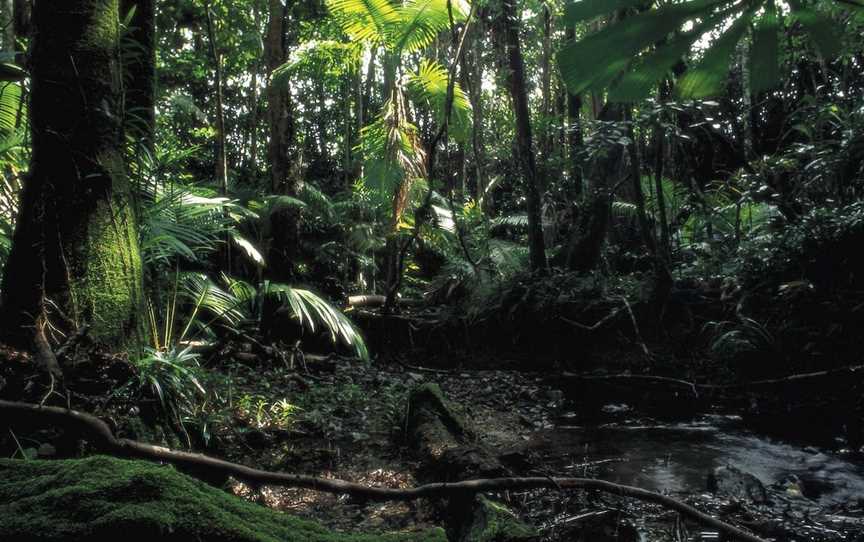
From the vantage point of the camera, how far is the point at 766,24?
875 millimetres

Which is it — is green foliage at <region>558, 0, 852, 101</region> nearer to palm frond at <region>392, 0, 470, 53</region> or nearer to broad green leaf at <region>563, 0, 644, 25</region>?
broad green leaf at <region>563, 0, 644, 25</region>

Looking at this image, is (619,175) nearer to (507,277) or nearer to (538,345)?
(507,277)

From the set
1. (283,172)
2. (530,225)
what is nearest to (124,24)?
(283,172)

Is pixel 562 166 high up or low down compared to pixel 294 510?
up

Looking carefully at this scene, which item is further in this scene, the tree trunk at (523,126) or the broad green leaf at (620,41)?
the tree trunk at (523,126)

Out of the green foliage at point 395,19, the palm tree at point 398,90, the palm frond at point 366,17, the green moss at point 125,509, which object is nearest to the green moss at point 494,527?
the green moss at point 125,509

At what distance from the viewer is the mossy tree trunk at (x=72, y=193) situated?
11.0ft

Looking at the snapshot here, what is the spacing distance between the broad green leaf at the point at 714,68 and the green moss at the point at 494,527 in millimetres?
2158

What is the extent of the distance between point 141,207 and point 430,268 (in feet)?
34.5

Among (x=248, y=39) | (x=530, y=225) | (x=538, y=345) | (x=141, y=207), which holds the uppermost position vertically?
(x=248, y=39)

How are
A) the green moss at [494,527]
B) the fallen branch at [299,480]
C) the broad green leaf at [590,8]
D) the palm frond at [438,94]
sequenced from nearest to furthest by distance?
the broad green leaf at [590,8] → the fallen branch at [299,480] → the green moss at [494,527] → the palm frond at [438,94]

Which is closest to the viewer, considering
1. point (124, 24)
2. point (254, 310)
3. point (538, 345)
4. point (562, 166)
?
point (124, 24)

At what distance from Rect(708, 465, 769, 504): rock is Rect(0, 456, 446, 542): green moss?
9.64 feet

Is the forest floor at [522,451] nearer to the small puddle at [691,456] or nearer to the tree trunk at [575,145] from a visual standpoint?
the small puddle at [691,456]
